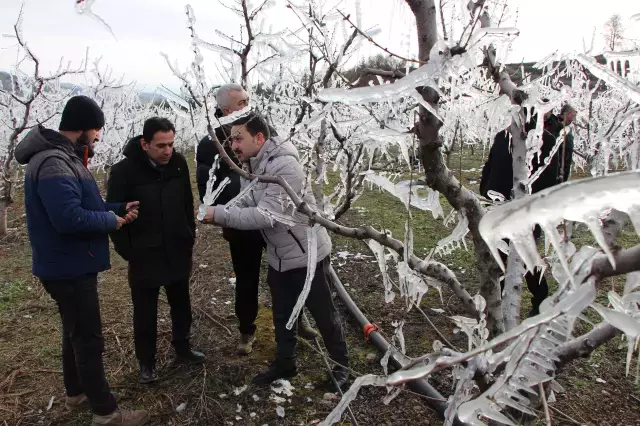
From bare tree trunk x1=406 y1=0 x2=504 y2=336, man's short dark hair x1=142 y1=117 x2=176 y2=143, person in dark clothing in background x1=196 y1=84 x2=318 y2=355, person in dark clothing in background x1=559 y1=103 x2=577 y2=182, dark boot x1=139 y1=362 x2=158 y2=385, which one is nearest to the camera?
bare tree trunk x1=406 y1=0 x2=504 y2=336

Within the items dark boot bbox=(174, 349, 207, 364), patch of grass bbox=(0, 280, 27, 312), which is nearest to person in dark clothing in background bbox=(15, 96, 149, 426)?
dark boot bbox=(174, 349, 207, 364)

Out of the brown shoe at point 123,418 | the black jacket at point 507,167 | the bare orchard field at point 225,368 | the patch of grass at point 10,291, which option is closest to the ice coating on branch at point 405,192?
the bare orchard field at point 225,368

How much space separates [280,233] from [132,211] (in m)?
0.98

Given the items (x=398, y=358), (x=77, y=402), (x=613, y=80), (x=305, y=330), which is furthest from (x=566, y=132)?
(x=77, y=402)

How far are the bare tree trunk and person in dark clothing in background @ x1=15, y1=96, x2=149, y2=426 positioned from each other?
6.53 ft

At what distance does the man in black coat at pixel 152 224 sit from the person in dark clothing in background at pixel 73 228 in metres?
0.23

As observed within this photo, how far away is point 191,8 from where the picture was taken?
153cm

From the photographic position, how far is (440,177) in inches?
51.4

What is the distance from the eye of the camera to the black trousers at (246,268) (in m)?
3.24

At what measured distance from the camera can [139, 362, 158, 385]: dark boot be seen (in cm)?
306

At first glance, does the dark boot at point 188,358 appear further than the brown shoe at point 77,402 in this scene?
Yes

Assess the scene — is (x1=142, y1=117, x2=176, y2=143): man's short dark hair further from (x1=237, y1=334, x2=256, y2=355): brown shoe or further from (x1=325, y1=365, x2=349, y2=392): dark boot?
(x1=325, y1=365, x2=349, y2=392): dark boot

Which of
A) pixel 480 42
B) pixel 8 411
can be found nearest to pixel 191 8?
pixel 480 42

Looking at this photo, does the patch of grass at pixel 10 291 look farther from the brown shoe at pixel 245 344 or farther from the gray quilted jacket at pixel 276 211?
the gray quilted jacket at pixel 276 211
